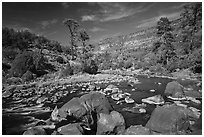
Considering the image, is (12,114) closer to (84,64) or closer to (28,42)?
(84,64)

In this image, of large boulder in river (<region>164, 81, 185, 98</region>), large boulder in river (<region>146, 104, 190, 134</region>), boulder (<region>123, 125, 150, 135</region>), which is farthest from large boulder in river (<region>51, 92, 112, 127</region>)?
large boulder in river (<region>164, 81, 185, 98</region>)

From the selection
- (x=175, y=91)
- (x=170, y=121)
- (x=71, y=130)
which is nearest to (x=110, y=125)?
(x=71, y=130)

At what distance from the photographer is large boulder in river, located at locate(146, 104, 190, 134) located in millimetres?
4724

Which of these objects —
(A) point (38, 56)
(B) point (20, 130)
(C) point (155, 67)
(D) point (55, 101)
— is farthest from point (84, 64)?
(B) point (20, 130)

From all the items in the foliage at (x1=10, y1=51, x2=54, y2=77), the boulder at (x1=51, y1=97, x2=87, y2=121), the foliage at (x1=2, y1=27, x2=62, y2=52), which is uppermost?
the foliage at (x1=2, y1=27, x2=62, y2=52)

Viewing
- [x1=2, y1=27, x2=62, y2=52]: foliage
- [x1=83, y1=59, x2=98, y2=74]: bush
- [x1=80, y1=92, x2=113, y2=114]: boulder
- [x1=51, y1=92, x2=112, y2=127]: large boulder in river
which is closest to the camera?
[x1=51, y1=92, x2=112, y2=127]: large boulder in river

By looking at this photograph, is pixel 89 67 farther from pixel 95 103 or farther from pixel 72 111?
pixel 72 111

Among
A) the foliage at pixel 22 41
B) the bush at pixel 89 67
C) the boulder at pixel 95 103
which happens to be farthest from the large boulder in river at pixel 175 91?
the foliage at pixel 22 41

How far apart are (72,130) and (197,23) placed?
21322 mm

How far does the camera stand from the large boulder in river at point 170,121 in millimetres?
4724

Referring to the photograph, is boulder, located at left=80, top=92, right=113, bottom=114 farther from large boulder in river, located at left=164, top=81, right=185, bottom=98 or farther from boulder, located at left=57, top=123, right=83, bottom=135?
large boulder in river, located at left=164, top=81, right=185, bottom=98

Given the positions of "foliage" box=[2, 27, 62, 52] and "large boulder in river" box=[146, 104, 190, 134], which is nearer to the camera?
"large boulder in river" box=[146, 104, 190, 134]

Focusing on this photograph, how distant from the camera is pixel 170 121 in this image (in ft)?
15.7

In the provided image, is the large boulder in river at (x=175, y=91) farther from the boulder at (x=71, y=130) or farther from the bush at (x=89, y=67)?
the bush at (x=89, y=67)
